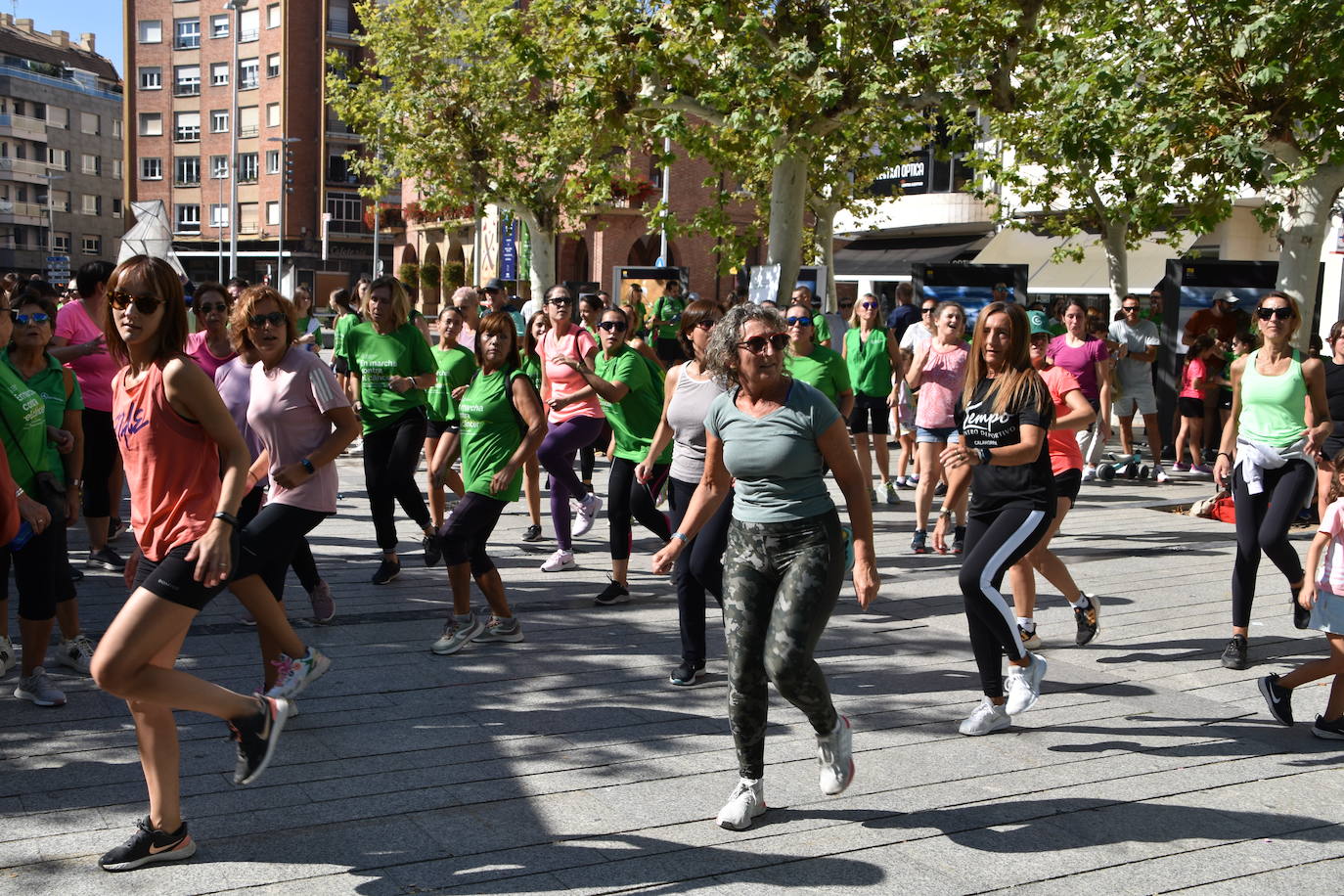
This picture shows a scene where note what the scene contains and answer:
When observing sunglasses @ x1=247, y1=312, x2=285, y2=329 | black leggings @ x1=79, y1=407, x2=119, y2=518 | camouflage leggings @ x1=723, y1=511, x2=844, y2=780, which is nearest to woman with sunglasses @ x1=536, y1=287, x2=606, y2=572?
black leggings @ x1=79, y1=407, x2=119, y2=518

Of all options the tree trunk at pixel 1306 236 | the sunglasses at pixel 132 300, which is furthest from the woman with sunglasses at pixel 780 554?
the tree trunk at pixel 1306 236

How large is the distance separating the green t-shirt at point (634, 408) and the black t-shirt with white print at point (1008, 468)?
2866 mm

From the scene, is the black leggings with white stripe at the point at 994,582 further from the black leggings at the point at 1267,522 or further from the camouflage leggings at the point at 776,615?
the black leggings at the point at 1267,522

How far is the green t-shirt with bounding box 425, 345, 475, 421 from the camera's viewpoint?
362 inches

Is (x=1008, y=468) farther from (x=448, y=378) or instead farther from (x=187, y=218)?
(x=187, y=218)

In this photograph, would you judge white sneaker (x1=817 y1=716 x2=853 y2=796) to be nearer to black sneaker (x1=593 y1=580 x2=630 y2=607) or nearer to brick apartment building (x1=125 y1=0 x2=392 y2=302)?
black sneaker (x1=593 y1=580 x2=630 y2=607)

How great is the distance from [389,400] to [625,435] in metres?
1.52

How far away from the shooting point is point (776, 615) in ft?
14.9

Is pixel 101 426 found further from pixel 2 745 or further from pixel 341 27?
pixel 341 27

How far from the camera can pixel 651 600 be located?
827cm

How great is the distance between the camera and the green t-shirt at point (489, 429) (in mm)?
7020

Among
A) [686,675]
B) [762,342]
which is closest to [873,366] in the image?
[686,675]

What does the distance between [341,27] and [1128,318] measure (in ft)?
205

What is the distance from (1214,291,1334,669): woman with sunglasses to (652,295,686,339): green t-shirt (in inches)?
460
